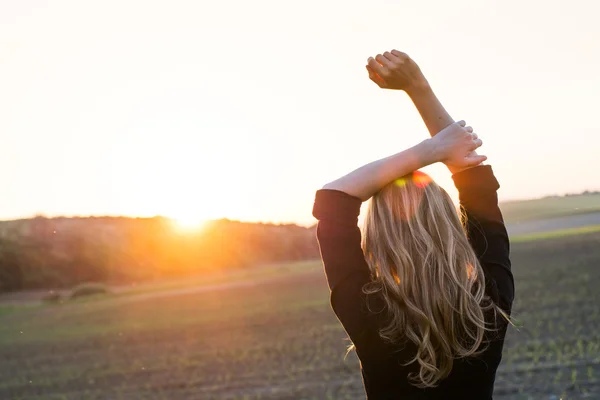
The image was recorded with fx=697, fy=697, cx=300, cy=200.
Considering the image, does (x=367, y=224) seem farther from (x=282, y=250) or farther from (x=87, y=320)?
(x=282, y=250)

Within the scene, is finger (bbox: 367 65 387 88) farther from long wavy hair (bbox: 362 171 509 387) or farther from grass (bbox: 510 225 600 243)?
grass (bbox: 510 225 600 243)

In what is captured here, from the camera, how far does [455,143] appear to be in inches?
70.7

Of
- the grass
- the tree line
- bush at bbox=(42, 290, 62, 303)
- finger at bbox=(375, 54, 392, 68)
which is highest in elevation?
finger at bbox=(375, 54, 392, 68)

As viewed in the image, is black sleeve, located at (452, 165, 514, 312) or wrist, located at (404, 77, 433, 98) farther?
wrist, located at (404, 77, 433, 98)

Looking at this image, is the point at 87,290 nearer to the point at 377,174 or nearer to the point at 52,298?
the point at 52,298

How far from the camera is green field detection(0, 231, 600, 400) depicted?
7.33 meters

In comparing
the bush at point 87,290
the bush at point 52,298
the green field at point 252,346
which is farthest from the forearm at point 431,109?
the bush at point 87,290

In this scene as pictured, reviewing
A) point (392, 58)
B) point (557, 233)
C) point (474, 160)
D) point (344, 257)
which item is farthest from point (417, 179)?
point (557, 233)

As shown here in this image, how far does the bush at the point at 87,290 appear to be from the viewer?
944 inches

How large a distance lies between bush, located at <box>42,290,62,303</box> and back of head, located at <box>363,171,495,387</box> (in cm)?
2293

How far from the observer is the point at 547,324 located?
368 inches

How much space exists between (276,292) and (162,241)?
10.7 meters

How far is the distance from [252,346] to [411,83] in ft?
29.4

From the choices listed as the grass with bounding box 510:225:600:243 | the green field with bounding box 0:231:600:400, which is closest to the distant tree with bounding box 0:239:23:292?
the green field with bounding box 0:231:600:400
